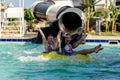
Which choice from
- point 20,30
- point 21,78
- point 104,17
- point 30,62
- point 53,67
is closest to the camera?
point 21,78

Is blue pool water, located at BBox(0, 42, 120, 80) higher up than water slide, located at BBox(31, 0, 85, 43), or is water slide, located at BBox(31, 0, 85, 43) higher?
water slide, located at BBox(31, 0, 85, 43)

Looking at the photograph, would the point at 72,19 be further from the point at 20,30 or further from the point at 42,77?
the point at 20,30

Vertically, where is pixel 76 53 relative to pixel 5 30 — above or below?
above

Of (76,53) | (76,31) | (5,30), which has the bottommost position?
(5,30)

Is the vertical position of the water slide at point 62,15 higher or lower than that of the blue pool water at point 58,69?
higher

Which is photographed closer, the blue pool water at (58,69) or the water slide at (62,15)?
the blue pool water at (58,69)

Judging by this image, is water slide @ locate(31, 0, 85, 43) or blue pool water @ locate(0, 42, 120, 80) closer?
blue pool water @ locate(0, 42, 120, 80)

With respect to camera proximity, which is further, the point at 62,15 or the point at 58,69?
the point at 58,69

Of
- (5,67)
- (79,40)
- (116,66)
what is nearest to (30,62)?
(5,67)

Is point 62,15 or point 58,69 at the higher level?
point 62,15

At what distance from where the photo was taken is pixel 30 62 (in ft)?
35.0

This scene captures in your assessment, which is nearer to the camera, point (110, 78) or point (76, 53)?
point (110, 78)

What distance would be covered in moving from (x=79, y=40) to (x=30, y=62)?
1.68 metres

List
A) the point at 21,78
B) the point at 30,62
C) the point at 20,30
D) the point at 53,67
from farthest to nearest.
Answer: the point at 20,30 < the point at 30,62 < the point at 53,67 < the point at 21,78
